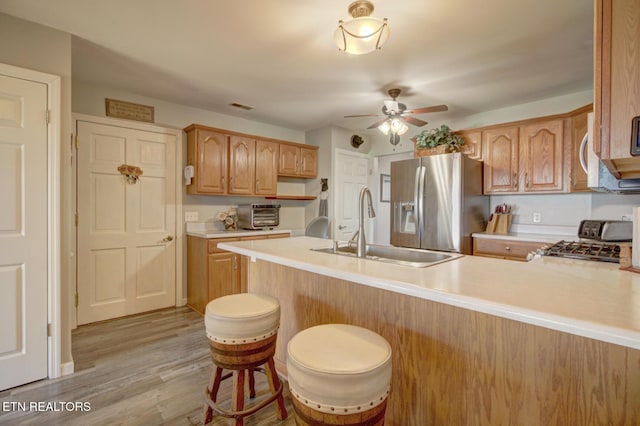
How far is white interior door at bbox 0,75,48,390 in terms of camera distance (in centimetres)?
196

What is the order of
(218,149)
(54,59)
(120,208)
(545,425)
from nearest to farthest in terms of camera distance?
(545,425) < (54,59) < (120,208) < (218,149)

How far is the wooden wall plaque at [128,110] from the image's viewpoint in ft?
10.4

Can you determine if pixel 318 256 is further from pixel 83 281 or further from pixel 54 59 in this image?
pixel 83 281

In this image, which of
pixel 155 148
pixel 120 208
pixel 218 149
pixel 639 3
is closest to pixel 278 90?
pixel 218 149

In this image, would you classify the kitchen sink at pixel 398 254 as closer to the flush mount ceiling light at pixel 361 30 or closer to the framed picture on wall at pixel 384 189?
the flush mount ceiling light at pixel 361 30

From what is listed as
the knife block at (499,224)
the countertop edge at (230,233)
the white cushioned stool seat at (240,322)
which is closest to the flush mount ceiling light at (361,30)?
the white cushioned stool seat at (240,322)

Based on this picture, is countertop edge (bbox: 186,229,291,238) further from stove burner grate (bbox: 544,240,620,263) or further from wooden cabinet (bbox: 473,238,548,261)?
stove burner grate (bbox: 544,240,620,263)

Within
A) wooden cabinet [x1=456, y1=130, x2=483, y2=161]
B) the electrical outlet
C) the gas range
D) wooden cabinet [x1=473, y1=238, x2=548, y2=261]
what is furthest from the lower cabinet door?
wooden cabinet [x1=456, y1=130, x2=483, y2=161]

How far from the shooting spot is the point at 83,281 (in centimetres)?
304

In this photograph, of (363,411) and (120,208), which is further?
(120,208)

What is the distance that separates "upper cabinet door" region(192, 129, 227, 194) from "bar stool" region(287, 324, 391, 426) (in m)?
2.90

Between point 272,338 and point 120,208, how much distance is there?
2.67 metres

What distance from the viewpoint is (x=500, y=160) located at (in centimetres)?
343

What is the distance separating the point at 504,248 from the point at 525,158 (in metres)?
1.02
